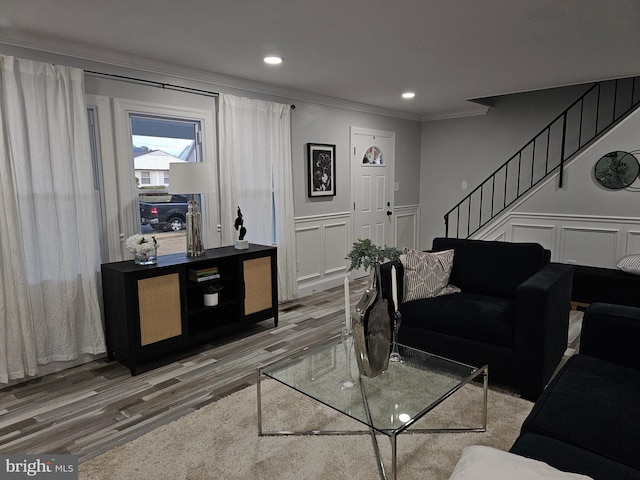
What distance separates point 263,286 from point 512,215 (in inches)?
136

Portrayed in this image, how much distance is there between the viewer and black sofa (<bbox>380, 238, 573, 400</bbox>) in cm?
268

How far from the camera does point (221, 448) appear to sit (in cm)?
227

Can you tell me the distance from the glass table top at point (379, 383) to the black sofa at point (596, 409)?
43 cm

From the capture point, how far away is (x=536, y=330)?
104 inches

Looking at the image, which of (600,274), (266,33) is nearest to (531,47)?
(266,33)

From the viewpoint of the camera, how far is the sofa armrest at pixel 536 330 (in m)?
2.64

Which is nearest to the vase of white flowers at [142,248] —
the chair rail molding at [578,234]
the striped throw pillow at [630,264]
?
the chair rail molding at [578,234]

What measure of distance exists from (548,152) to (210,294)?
498 cm

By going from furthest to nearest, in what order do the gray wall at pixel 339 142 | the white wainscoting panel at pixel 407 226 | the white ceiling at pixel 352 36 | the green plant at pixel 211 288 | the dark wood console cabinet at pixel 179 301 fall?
the white wainscoting panel at pixel 407 226
the gray wall at pixel 339 142
the green plant at pixel 211 288
the dark wood console cabinet at pixel 179 301
the white ceiling at pixel 352 36

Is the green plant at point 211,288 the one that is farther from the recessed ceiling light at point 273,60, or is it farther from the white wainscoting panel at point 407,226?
the white wainscoting panel at point 407,226

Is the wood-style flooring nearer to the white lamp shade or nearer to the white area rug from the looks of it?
the white area rug

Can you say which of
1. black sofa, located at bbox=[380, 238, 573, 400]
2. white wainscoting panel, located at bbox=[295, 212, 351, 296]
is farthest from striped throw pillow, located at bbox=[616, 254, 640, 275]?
white wainscoting panel, located at bbox=[295, 212, 351, 296]

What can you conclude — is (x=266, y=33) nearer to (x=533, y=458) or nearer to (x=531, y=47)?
(x=531, y=47)

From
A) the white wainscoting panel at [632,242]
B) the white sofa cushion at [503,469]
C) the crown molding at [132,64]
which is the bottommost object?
the white sofa cushion at [503,469]
